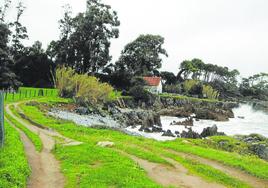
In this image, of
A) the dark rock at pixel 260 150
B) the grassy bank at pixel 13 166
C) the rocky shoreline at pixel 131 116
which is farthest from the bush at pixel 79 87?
the grassy bank at pixel 13 166

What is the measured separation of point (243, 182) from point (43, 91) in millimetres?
55399

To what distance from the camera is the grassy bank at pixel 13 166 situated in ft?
43.9

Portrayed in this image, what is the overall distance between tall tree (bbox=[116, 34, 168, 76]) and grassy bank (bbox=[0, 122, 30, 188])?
8807 centimetres

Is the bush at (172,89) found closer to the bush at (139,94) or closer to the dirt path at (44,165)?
the bush at (139,94)

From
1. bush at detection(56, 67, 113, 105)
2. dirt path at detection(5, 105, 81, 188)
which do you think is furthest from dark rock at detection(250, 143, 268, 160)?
bush at detection(56, 67, 113, 105)

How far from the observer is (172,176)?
1673 centimetres

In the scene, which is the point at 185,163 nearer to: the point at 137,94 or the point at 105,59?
the point at 137,94

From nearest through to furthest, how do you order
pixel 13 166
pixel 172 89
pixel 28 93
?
pixel 13 166 → pixel 28 93 → pixel 172 89

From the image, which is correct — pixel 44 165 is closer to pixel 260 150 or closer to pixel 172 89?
pixel 260 150

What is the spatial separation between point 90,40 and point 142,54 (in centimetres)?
2454

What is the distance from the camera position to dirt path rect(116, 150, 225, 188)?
15555mm

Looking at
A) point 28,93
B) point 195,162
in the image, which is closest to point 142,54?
point 28,93

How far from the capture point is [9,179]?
1348 centimetres

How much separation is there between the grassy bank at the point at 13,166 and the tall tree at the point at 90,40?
6742 centimetres
